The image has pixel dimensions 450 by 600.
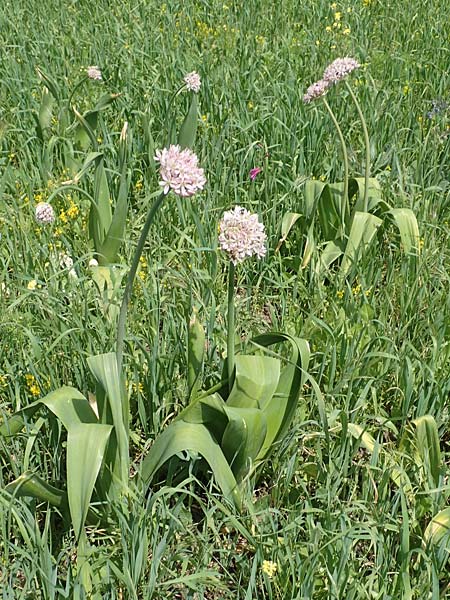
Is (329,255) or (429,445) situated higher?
(329,255)

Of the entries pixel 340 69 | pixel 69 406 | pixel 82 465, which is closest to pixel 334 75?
pixel 340 69

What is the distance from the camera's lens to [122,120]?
10.5ft

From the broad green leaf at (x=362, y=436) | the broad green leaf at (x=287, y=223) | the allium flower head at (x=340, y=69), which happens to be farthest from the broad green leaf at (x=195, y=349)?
the allium flower head at (x=340, y=69)

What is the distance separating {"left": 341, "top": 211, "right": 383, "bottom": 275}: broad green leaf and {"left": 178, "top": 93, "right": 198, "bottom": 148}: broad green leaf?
2.30ft

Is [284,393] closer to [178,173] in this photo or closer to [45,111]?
[178,173]

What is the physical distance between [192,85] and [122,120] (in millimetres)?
668

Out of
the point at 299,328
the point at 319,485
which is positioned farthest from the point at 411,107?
the point at 319,485

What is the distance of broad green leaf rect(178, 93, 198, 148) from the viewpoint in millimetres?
2648

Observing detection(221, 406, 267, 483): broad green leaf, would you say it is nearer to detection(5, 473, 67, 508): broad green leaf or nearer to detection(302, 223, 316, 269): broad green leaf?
detection(5, 473, 67, 508): broad green leaf

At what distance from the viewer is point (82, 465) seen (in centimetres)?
143

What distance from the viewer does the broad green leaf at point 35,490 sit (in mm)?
1449

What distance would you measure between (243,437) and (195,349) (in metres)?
0.25

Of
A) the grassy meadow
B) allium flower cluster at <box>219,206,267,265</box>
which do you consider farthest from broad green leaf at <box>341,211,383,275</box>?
allium flower cluster at <box>219,206,267,265</box>

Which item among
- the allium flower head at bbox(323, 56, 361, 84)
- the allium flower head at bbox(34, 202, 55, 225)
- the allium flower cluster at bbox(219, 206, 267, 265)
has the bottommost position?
the allium flower head at bbox(34, 202, 55, 225)
